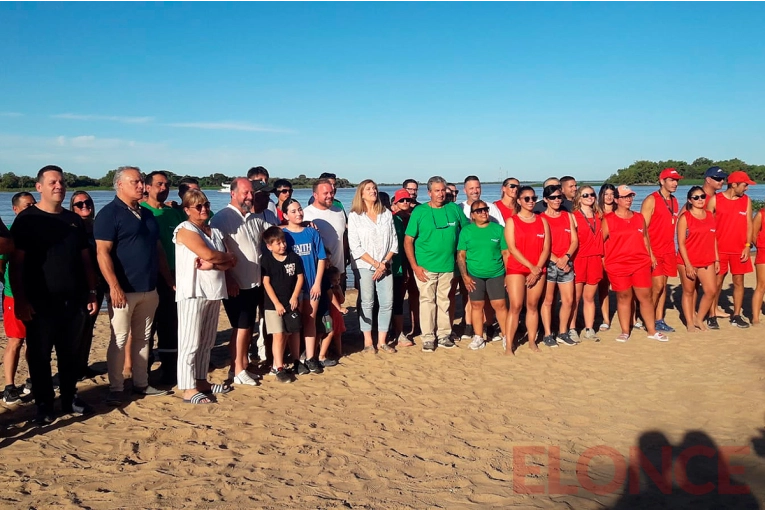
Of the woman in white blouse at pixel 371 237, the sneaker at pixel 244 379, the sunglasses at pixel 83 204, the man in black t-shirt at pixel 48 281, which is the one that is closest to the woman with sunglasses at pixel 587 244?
the woman in white blouse at pixel 371 237

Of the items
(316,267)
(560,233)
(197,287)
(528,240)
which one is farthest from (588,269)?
(197,287)

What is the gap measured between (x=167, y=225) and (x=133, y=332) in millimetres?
1163

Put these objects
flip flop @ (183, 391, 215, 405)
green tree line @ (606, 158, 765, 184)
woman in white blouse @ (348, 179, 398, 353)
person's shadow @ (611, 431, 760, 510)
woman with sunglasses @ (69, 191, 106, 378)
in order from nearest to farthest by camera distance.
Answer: person's shadow @ (611, 431, 760, 510)
flip flop @ (183, 391, 215, 405)
woman with sunglasses @ (69, 191, 106, 378)
woman in white blouse @ (348, 179, 398, 353)
green tree line @ (606, 158, 765, 184)

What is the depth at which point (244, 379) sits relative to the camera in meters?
5.83

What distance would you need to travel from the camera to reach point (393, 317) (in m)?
7.63

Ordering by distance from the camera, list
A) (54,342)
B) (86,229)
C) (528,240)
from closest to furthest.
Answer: (54,342), (86,229), (528,240)

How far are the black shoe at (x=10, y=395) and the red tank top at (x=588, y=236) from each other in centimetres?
629

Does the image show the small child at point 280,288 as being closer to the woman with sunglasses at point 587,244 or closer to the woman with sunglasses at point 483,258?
the woman with sunglasses at point 483,258

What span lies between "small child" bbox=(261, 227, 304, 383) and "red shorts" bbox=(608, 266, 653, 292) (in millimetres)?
4010

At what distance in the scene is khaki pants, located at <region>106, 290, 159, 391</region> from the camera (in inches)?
199

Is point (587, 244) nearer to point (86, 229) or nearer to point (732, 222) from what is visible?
point (732, 222)

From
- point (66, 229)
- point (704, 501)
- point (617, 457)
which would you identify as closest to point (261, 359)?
point (66, 229)

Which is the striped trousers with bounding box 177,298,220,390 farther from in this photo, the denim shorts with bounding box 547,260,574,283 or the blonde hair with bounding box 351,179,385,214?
the denim shorts with bounding box 547,260,574,283

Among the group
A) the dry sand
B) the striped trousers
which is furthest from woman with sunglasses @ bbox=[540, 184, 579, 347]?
the striped trousers
